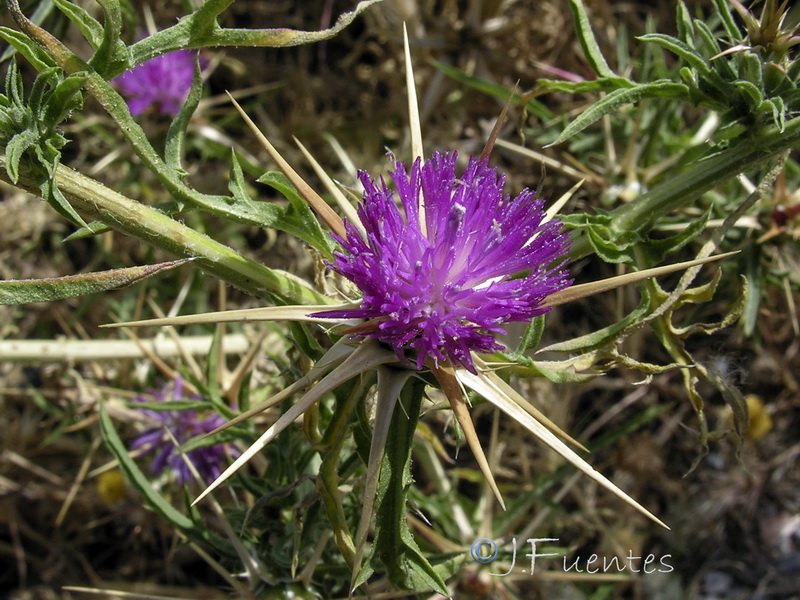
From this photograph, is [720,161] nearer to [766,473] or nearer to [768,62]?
[768,62]

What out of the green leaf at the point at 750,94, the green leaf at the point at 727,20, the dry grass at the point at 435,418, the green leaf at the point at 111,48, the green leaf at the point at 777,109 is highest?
the green leaf at the point at 111,48

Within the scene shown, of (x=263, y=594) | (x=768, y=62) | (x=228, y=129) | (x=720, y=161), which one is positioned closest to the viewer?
(x=768, y=62)

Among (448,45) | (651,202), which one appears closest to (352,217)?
(651,202)

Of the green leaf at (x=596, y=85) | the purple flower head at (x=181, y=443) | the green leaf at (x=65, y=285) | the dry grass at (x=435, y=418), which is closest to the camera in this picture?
the green leaf at (x=65, y=285)

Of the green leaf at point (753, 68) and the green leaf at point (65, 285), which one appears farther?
the green leaf at point (753, 68)

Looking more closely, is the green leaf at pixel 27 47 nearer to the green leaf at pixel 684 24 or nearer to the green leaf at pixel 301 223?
the green leaf at pixel 301 223

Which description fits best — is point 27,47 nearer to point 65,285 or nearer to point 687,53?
point 65,285

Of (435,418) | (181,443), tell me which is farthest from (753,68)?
(181,443)

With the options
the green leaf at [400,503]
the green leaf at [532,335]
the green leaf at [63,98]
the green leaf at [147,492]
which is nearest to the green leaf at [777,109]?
the green leaf at [532,335]
